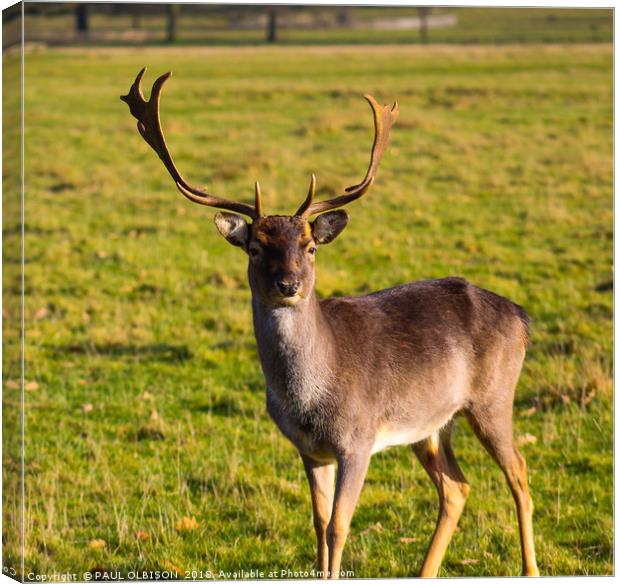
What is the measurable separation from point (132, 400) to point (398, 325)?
3765 mm

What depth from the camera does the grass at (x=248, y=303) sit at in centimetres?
657

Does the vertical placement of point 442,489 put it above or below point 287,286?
below

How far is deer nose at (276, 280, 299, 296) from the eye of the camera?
502 cm

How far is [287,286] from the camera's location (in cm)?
503

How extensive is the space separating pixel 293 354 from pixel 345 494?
675mm

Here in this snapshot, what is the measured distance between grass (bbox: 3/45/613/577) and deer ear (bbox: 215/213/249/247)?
4.57 ft

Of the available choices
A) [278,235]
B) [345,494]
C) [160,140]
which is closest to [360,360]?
[345,494]

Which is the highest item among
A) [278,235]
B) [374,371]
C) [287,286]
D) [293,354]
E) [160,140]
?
[160,140]

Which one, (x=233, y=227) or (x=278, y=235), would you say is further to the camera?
(x=233, y=227)

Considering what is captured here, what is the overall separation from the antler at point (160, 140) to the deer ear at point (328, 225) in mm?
296

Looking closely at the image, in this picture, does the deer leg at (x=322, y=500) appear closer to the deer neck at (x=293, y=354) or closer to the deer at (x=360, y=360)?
the deer at (x=360, y=360)

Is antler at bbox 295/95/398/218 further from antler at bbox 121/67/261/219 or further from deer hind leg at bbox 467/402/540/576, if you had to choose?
deer hind leg at bbox 467/402/540/576

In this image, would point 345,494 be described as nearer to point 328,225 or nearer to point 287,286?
point 287,286

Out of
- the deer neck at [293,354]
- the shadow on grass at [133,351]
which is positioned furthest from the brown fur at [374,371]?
the shadow on grass at [133,351]
